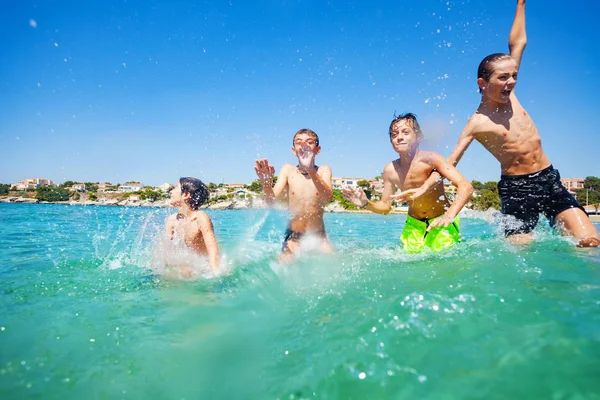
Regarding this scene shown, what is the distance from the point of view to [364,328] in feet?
7.17

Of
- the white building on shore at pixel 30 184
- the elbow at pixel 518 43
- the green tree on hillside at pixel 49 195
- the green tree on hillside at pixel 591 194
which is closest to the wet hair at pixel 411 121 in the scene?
the elbow at pixel 518 43

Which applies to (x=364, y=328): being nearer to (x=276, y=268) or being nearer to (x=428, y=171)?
(x=276, y=268)

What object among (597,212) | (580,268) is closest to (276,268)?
(580,268)

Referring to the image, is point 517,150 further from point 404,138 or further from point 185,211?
point 185,211

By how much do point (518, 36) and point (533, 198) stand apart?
2.03 m

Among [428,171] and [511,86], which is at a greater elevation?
[511,86]

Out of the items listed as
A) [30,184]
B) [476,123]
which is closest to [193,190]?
[476,123]

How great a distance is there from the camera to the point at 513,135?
164 inches

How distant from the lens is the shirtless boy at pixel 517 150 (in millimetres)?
4113

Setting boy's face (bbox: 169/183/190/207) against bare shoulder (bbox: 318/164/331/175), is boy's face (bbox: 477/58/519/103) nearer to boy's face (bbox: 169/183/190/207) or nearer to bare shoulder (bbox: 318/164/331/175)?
bare shoulder (bbox: 318/164/331/175)

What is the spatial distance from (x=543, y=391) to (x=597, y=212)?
80617mm

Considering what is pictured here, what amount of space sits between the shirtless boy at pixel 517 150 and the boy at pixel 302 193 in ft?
5.89

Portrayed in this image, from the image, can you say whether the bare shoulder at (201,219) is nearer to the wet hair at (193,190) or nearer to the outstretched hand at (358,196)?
the wet hair at (193,190)

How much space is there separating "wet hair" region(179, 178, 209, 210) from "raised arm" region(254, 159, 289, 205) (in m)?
0.90
